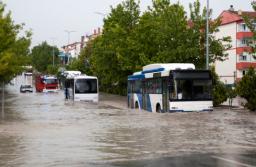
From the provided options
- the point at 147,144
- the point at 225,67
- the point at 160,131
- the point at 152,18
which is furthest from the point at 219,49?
the point at 225,67

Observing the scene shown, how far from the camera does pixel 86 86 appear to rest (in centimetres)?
5431

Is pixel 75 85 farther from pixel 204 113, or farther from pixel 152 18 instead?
pixel 204 113

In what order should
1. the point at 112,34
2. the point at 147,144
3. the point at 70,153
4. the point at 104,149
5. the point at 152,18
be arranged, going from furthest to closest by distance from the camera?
the point at 112,34
the point at 152,18
the point at 147,144
the point at 104,149
the point at 70,153

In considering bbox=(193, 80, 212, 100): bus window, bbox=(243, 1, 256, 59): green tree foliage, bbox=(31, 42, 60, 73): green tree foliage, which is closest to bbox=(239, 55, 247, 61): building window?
bbox=(243, 1, 256, 59): green tree foliage

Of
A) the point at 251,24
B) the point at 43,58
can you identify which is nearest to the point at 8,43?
the point at 251,24

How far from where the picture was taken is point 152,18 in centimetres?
5184

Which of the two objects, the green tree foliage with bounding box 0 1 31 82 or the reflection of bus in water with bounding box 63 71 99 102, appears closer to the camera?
the green tree foliage with bounding box 0 1 31 82

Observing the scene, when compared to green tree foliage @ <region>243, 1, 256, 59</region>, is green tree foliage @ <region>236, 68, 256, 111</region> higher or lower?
lower

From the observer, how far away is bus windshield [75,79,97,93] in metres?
54.2

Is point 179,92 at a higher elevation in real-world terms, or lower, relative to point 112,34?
lower

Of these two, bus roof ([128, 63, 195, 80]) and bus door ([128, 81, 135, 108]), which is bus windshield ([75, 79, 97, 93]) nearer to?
bus door ([128, 81, 135, 108])

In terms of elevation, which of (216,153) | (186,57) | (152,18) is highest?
(152,18)

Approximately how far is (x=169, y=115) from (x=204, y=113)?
7.02ft

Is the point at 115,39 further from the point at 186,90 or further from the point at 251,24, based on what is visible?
the point at 186,90
